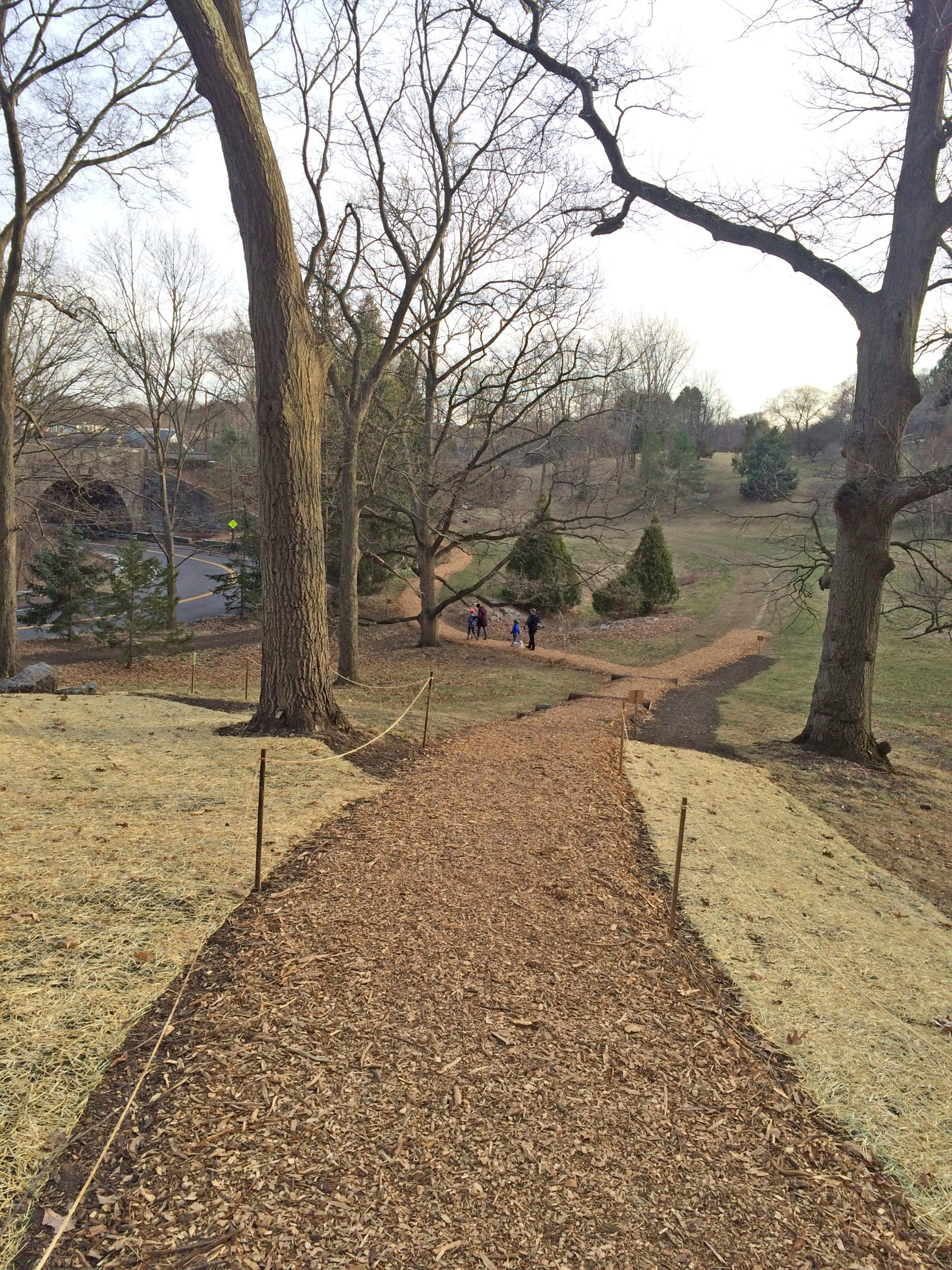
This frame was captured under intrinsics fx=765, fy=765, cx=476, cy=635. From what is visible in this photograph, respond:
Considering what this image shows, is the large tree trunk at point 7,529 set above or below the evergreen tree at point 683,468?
below

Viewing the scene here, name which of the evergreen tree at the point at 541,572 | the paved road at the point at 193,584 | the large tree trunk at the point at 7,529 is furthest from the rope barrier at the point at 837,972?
the paved road at the point at 193,584

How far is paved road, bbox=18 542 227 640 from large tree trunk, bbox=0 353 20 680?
632 centimetres

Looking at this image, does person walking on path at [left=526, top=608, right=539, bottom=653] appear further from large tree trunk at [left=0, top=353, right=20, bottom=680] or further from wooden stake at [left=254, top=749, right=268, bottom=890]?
wooden stake at [left=254, top=749, right=268, bottom=890]

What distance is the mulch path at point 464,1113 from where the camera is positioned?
266 cm

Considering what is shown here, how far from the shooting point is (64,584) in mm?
22594

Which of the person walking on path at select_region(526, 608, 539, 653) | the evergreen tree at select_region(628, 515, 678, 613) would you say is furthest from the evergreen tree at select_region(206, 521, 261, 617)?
the evergreen tree at select_region(628, 515, 678, 613)

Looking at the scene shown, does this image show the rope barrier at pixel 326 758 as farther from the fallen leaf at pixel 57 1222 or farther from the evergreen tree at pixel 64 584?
the evergreen tree at pixel 64 584

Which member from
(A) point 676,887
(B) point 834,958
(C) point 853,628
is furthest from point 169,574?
(B) point 834,958

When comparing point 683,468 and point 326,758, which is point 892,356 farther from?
point 683,468

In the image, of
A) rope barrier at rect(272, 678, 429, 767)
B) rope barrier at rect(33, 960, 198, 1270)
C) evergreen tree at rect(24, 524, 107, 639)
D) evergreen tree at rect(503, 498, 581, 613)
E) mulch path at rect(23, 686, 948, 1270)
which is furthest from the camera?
evergreen tree at rect(503, 498, 581, 613)

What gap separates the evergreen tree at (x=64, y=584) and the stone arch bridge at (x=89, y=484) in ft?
3.42

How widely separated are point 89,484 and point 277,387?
53.8ft

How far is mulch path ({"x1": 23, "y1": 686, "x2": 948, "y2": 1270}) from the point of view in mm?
2660

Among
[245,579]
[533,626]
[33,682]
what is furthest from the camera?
[245,579]
